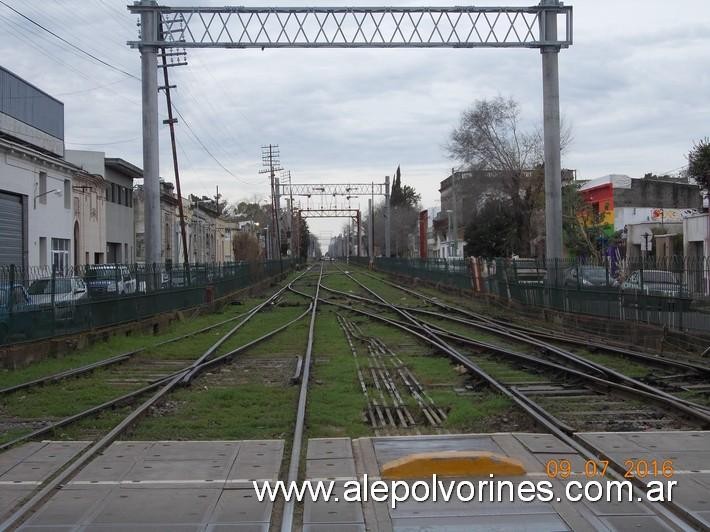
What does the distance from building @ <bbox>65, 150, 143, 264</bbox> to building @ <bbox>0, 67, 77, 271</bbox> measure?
430 cm

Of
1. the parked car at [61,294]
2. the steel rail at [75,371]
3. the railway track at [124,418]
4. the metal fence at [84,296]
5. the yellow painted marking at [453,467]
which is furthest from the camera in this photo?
the parked car at [61,294]

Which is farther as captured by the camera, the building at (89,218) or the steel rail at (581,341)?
the building at (89,218)

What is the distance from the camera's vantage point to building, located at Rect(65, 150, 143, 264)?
55.4 meters

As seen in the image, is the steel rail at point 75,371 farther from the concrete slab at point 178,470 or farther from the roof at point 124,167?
the roof at point 124,167

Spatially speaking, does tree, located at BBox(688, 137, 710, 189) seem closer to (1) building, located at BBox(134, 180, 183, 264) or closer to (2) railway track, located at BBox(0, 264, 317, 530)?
(2) railway track, located at BBox(0, 264, 317, 530)

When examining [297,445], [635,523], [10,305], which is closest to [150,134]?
[10,305]

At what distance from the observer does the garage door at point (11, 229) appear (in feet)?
125

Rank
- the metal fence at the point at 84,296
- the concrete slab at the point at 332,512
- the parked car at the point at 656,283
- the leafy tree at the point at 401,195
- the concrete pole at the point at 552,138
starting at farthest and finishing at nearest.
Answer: the leafy tree at the point at 401,195 → the concrete pole at the point at 552,138 → the parked car at the point at 656,283 → the metal fence at the point at 84,296 → the concrete slab at the point at 332,512

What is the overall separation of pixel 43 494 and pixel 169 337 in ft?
58.1

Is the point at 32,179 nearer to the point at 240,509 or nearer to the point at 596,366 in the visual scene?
the point at 596,366

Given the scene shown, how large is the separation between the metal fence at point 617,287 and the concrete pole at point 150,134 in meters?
13.4

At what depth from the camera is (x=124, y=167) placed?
60562 millimetres

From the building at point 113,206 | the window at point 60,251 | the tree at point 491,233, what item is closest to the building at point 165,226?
the building at point 113,206

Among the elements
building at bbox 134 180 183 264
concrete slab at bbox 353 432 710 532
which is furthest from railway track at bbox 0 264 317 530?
building at bbox 134 180 183 264
